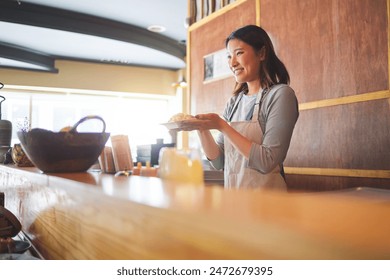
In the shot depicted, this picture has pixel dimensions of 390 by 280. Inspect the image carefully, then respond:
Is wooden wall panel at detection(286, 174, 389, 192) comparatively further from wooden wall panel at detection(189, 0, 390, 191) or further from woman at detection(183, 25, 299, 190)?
woman at detection(183, 25, 299, 190)

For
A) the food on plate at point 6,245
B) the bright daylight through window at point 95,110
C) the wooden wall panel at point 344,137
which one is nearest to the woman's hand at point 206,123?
the food on plate at point 6,245

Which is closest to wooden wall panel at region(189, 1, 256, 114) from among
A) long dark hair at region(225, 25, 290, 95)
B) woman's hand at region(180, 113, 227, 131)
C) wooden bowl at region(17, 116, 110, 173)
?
long dark hair at region(225, 25, 290, 95)

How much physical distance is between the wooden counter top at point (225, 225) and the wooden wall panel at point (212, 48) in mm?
2028

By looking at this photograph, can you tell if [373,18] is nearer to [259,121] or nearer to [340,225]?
[259,121]

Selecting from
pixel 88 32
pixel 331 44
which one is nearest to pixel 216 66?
pixel 331 44

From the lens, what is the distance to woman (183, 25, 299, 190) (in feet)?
4.46

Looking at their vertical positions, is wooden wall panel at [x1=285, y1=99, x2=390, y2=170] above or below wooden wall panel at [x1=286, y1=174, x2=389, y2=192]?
above

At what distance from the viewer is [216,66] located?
2891 millimetres

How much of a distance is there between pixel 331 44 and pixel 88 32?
142 inches

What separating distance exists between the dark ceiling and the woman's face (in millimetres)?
2944

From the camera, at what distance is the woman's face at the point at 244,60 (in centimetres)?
155

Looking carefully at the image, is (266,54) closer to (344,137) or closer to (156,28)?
(344,137)

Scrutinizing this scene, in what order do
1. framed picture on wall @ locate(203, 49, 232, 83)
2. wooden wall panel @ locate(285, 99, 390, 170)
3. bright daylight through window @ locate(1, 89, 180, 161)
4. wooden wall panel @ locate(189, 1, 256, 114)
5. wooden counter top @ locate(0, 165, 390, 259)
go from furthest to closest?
bright daylight through window @ locate(1, 89, 180, 161), framed picture on wall @ locate(203, 49, 232, 83), wooden wall panel @ locate(189, 1, 256, 114), wooden wall panel @ locate(285, 99, 390, 170), wooden counter top @ locate(0, 165, 390, 259)
